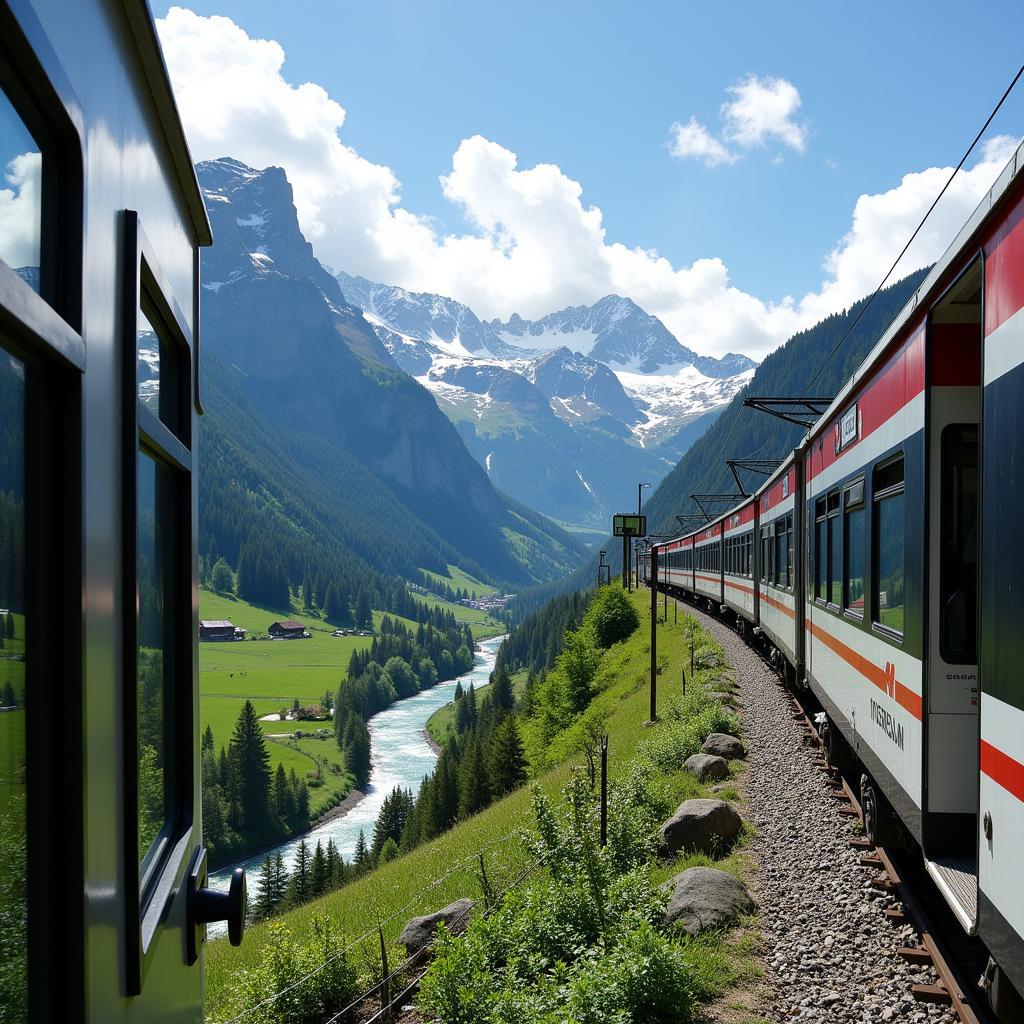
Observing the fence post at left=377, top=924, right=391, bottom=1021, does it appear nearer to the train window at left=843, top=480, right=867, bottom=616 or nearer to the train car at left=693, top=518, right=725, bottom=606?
the train window at left=843, top=480, right=867, bottom=616

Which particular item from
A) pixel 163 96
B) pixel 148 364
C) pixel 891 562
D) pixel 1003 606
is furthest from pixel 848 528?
pixel 163 96

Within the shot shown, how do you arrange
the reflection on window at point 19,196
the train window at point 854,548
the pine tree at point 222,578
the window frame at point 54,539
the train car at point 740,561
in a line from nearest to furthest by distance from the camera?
the reflection on window at point 19,196
the window frame at point 54,539
the train window at point 854,548
the train car at point 740,561
the pine tree at point 222,578

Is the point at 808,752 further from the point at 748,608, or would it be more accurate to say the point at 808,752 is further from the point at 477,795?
the point at 477,795

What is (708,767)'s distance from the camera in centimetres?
1244

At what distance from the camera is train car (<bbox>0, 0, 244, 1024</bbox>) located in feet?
4.61

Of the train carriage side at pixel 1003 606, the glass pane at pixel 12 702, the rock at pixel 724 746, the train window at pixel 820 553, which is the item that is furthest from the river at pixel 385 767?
the glass pane at pixel 12 702

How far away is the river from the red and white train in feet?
125

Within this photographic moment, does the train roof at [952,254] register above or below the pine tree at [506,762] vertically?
above

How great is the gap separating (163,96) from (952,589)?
15.9ft

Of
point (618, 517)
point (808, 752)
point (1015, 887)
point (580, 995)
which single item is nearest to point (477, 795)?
point (618, 517)

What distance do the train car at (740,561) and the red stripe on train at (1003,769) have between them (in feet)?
53.8

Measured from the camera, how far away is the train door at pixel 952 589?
207 inches

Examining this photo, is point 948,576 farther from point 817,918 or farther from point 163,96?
point 163,96

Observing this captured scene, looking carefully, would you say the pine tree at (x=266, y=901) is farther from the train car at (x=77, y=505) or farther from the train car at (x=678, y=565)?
the train car at (x=77, y=505)
